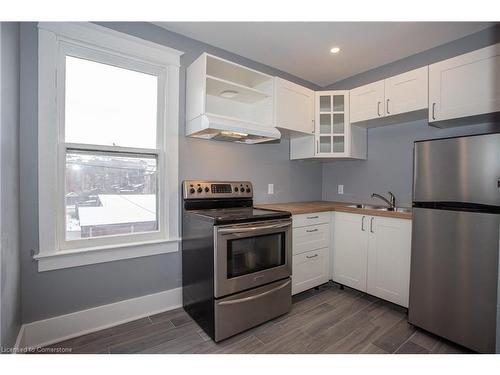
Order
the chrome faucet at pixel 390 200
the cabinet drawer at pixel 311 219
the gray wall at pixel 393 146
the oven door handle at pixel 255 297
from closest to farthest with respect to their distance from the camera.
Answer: the oven door handle at pixel 255 297
the gray wall at pixel 393 146
the cabinet drawer at pixel 311 219
the chrome faucet at pixel 390 200

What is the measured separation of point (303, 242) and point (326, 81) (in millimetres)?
2211

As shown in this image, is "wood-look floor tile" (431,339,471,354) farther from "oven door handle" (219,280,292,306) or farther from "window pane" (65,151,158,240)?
"window pane" (65,151,158,240)

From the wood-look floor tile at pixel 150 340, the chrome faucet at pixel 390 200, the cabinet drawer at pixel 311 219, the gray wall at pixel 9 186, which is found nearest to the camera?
the gray wall at pixel 9 186

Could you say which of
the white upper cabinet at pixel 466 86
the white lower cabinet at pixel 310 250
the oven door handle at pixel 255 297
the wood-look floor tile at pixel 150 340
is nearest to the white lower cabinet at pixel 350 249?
the white lower cabinet at pixel 310 250

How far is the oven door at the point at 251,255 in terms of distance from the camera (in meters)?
1.75

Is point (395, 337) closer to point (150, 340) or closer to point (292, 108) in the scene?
point (150, 340)

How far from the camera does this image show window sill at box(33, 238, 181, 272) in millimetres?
1711

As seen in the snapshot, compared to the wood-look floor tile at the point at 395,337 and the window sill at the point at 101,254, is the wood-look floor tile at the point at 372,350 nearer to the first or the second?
the wood-look floor tile at the point at 395,337

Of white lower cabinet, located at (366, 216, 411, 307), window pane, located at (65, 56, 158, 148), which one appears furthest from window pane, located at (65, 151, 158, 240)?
white lower cabinet, located at (366, 216, 411, 307)

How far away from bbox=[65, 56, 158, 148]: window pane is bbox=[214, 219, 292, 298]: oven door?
1.12m

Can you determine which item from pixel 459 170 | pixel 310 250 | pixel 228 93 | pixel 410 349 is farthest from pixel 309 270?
pixel 228 93

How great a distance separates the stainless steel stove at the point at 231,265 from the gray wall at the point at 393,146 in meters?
1.47

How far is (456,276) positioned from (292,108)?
6.56ft
